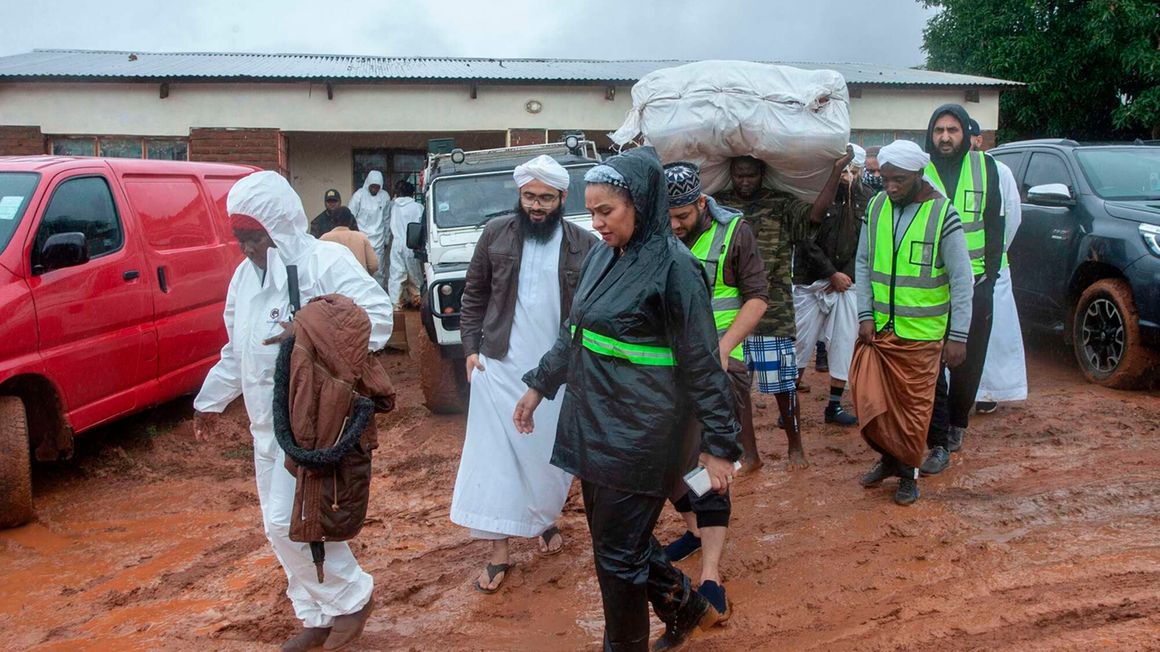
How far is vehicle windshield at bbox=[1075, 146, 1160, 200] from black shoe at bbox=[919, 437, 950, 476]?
323 centimetres

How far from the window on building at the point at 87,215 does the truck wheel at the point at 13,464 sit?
968 mm

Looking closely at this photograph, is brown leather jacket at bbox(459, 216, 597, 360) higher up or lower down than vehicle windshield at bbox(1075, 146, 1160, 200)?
lower down

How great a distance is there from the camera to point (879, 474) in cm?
518

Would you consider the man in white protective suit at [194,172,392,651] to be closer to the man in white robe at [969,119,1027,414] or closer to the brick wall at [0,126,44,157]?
the man in white robe at [969,119,1027,414]

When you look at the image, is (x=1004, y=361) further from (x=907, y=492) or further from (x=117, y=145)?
(x=117, y=145)

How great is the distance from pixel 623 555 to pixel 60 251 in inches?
157

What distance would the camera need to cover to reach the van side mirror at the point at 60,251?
5.46 m

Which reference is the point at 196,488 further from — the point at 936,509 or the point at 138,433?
the point at 936,509

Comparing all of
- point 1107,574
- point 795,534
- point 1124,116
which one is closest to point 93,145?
point 795,534

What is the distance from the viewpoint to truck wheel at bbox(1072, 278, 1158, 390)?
695 cm

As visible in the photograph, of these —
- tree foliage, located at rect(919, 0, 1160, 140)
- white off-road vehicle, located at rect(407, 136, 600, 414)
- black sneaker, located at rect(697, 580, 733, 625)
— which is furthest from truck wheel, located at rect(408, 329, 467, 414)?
tree foliage, located at rect(919, 0, 1160, 140)

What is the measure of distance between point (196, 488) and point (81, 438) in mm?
1381

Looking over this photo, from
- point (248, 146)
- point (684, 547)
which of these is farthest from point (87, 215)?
point (248, 146)

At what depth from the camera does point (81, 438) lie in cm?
698
